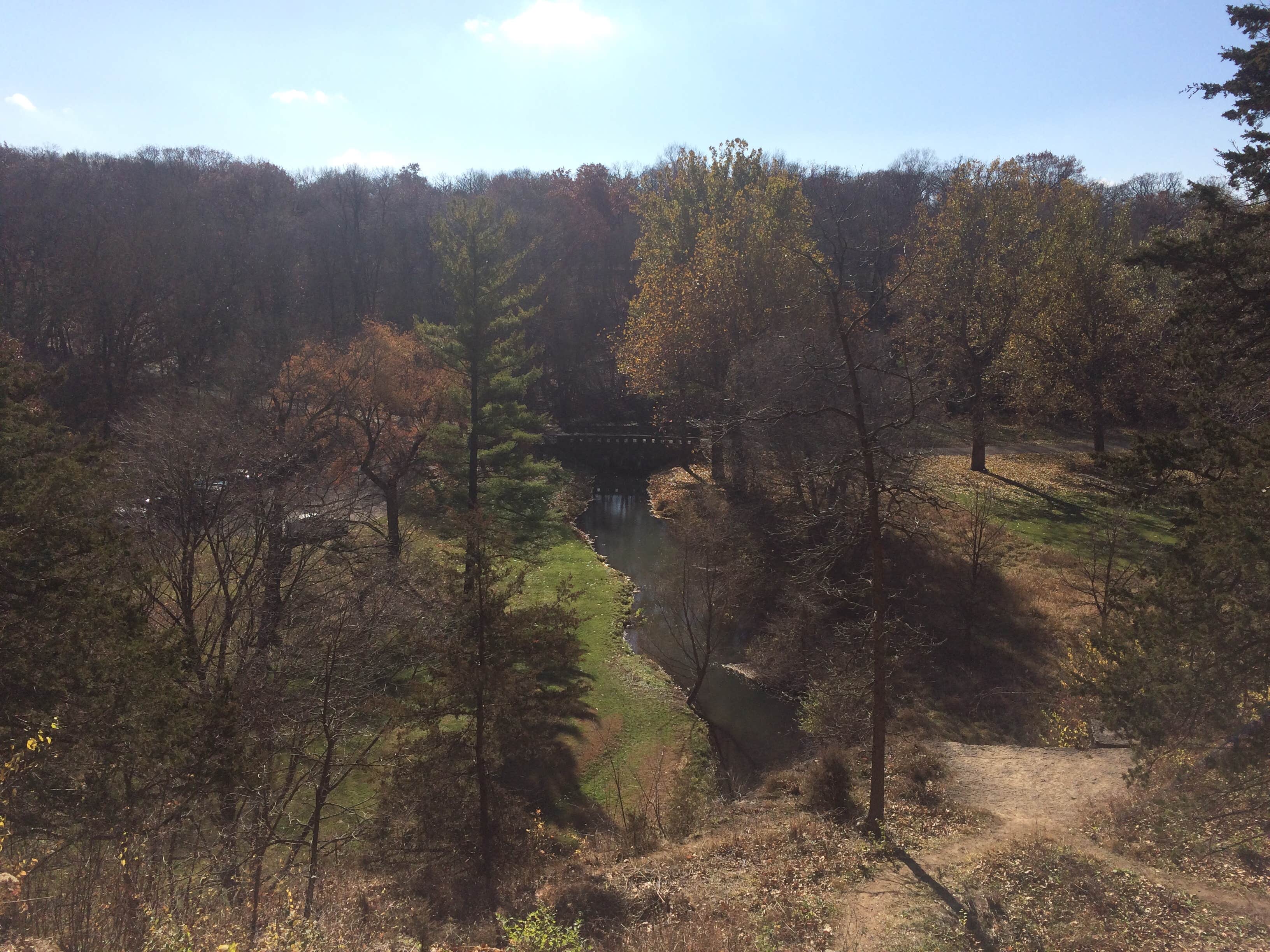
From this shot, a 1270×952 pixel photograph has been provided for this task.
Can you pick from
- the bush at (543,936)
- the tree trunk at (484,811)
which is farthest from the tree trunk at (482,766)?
the bush at (543,936)

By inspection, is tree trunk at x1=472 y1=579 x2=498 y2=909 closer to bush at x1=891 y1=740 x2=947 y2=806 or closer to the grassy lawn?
bush at x1=891 y1=740 x2=947 y2=806

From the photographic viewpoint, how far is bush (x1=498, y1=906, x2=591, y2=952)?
714 cm

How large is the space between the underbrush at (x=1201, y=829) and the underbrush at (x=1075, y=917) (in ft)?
2.86

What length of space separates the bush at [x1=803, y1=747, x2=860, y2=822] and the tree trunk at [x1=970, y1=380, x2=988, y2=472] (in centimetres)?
2087

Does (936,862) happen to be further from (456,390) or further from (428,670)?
(456,390)

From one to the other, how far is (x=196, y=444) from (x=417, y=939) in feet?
35.8

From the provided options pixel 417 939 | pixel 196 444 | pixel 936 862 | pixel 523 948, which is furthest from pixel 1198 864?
pixel 196 444

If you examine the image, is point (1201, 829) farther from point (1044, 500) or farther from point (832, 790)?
point (1044, 500)

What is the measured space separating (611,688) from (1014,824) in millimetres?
10234

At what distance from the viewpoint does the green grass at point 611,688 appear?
1598cm

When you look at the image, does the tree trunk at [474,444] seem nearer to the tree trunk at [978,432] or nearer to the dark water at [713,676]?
the dark water at [713,676]

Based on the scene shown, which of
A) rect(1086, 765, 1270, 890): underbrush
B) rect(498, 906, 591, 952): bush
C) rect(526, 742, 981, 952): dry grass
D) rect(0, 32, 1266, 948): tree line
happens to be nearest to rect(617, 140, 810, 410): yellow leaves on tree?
rect(0, 32, 1266, 948): tree line

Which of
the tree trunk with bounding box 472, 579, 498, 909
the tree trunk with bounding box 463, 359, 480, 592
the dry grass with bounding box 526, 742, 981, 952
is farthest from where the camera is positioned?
the tree trunk with bounding box 463, 359, 480, 592

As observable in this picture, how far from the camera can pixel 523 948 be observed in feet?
23.6
